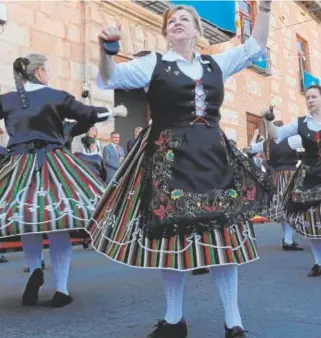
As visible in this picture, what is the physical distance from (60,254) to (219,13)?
9126mm

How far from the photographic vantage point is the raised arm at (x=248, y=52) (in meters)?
2.26

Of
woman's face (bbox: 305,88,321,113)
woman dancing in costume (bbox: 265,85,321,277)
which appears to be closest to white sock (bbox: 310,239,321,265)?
woman dancing in costume (bbox: 265,85,321,277)

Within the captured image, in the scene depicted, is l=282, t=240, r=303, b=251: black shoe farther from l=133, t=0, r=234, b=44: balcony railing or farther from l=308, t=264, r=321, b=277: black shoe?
l=133, t=0, r=234, b=44: balcony railing

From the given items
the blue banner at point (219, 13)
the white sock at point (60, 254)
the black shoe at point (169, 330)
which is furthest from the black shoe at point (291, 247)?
the blue banner at point (219, 13)

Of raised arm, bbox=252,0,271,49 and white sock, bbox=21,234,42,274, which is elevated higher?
raised arm, bbox=252,0,271,49

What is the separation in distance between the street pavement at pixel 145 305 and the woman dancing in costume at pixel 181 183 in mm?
366

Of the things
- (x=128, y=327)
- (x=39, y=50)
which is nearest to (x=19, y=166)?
(x=128, y=327)

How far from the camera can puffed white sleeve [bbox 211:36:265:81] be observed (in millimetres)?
2293

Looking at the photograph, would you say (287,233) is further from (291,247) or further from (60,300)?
(60,300)

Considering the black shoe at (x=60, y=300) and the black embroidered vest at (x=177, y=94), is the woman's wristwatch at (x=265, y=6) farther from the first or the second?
the black shoe at (x=60, y=300)

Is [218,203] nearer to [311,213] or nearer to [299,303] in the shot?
[299,303]

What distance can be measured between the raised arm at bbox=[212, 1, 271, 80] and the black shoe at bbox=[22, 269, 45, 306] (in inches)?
60.8

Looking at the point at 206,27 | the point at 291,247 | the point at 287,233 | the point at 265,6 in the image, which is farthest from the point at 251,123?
the point at 265,6

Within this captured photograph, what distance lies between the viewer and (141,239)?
2084mm
